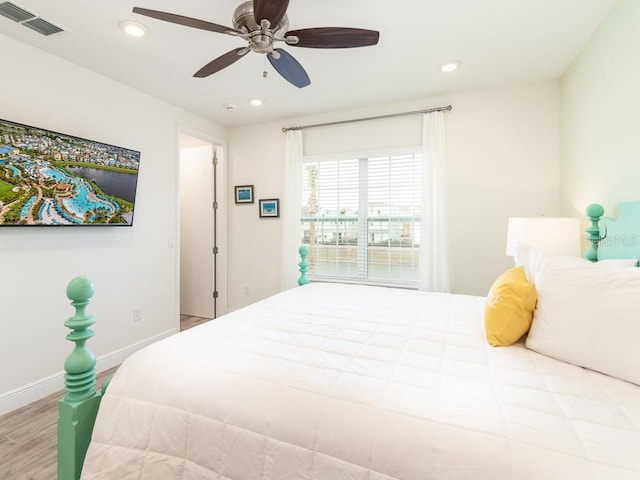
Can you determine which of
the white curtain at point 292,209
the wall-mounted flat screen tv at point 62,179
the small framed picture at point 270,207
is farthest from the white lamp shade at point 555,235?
the wall-mounted flat screen tv at point 62,179

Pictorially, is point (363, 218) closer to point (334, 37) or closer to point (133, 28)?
point (334, 37)

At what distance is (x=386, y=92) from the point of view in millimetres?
3238

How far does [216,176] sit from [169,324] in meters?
2.05

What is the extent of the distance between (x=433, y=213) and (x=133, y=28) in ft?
9.72

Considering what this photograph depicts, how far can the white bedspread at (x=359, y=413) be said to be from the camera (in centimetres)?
78

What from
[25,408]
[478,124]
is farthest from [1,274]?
[478,124]

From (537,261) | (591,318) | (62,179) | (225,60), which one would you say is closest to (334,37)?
(225,60)

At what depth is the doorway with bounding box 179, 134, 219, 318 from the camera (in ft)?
14.6

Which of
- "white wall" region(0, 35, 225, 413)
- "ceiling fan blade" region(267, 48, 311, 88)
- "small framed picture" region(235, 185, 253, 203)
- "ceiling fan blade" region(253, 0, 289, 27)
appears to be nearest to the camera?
"ceiling fan blade" region(253, 0, 289, 27)

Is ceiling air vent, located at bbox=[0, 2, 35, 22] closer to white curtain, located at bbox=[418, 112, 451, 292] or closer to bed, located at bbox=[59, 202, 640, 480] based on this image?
bed, located at bbox=[59, 202, 640, 480]

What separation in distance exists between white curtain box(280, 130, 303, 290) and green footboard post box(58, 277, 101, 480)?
2746 mm

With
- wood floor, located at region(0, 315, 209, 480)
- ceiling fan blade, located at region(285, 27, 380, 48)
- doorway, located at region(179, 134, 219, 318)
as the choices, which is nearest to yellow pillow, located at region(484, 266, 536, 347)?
ceiling fan blade, located at region(285, 27, 380, 48)

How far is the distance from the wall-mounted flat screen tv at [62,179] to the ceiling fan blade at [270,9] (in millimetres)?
1950

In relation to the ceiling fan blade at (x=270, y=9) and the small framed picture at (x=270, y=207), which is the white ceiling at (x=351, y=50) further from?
the small framed picture at (x=270, y=207)
